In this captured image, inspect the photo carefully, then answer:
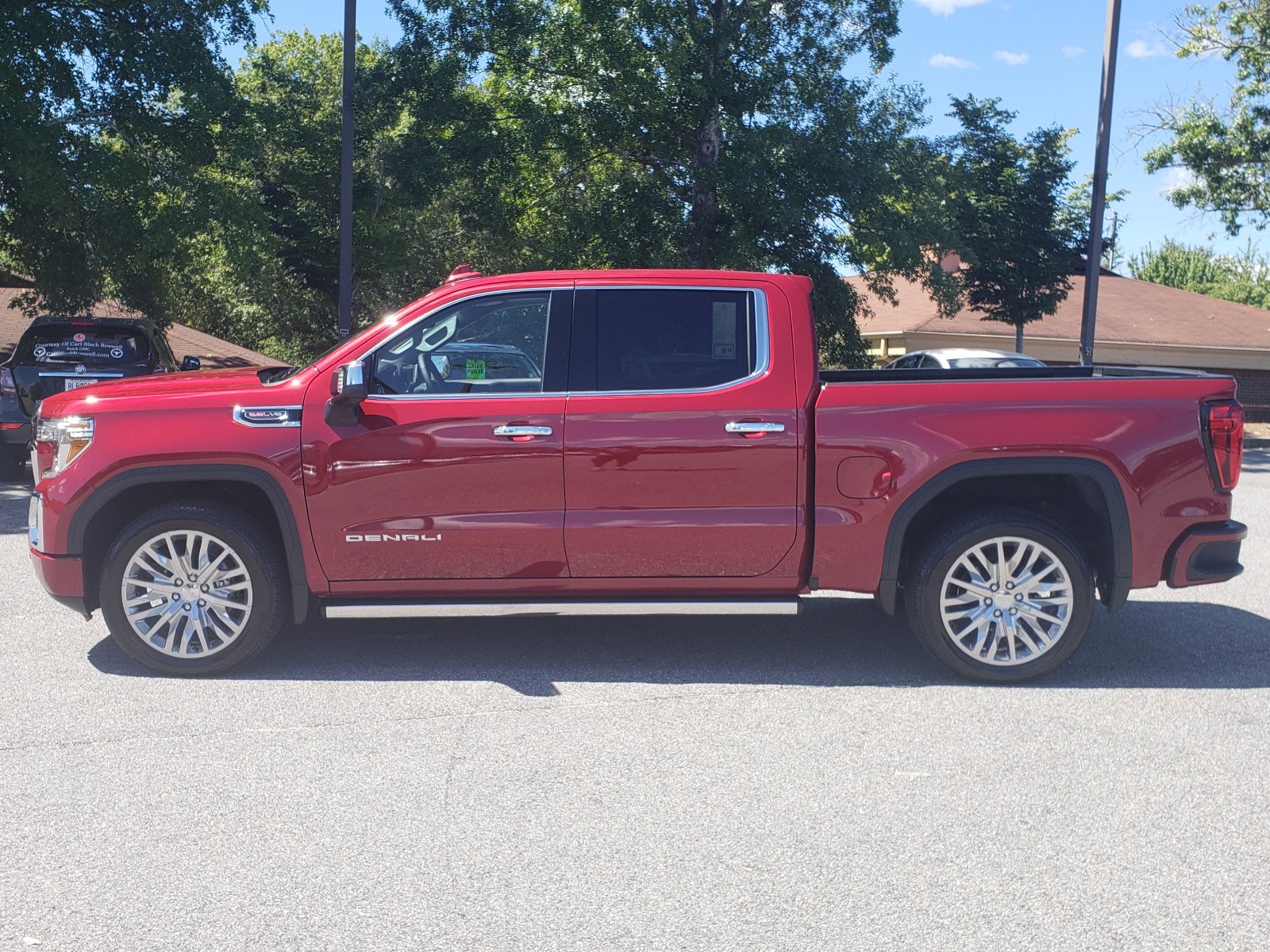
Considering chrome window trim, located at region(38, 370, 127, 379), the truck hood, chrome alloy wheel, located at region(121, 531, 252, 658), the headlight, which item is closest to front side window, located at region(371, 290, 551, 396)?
the truck hood

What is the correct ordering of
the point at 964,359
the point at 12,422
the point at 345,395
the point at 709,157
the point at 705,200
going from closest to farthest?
the point at 345,395 → the point at 12,422 → the point at 964,359 → the point at 705,200 → the point at 709,157

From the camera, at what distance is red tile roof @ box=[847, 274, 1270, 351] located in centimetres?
3191

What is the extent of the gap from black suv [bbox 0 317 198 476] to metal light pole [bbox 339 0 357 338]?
3828 mm

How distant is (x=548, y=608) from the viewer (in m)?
5.84

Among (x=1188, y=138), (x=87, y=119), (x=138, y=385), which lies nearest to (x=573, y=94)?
(x=87, y=119)

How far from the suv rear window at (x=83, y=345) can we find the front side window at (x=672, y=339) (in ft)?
32.1

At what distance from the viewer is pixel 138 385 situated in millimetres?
6203

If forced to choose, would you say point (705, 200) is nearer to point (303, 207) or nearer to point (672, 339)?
point (303, 207)

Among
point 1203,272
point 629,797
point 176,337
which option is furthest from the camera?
point 1203,272

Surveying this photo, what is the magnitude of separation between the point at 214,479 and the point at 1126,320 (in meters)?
32.9

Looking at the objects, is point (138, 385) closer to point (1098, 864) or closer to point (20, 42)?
point (1098, 864)

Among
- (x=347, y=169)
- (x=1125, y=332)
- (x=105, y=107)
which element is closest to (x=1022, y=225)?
(x=1125, y=332)

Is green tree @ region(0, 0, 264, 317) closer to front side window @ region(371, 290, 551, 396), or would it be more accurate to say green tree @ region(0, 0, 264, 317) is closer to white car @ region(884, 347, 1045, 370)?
white car @ region(884, 347, 1045, 370)

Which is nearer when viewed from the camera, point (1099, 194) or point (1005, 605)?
point (1005, 605)
